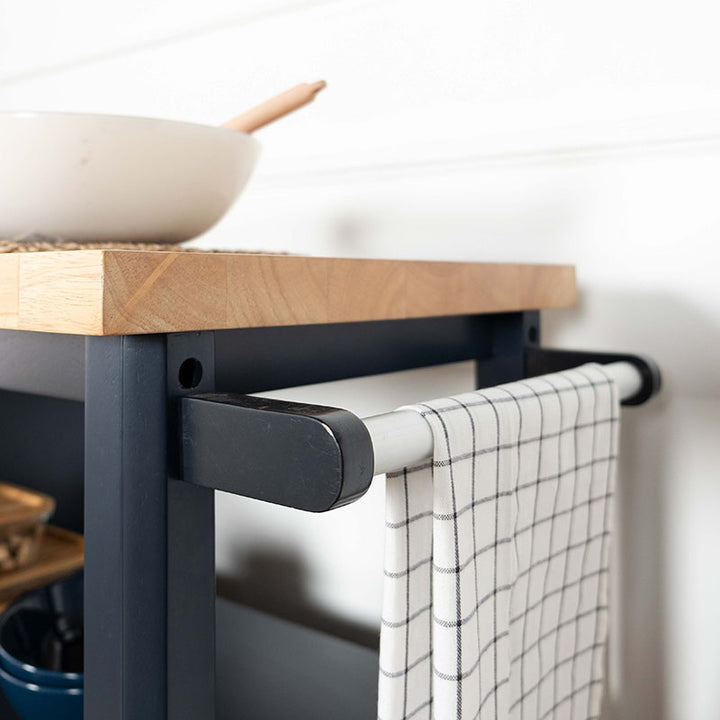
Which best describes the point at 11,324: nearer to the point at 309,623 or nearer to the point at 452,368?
the point at 452,368

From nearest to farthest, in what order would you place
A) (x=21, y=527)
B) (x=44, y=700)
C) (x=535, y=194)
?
(x=44, y=700), (x=535, y=194), (x=21, y=527)

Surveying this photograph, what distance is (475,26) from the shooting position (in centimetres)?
82

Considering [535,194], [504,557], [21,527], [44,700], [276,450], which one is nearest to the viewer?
[276,450]

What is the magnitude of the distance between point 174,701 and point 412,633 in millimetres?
129

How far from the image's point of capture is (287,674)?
810 mm

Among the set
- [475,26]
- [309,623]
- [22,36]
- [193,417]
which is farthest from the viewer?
[22,36]

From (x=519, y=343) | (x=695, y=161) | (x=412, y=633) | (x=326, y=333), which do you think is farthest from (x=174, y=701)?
(x=695, y=161)

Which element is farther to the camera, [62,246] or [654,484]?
[654,484]

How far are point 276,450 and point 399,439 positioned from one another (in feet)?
0.23

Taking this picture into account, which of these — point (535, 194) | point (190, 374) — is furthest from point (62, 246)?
point (535, 194)

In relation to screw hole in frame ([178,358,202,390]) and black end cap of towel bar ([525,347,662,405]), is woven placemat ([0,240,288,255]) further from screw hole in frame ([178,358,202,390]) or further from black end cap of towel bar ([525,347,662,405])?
black end cap of towel bar ([525,347,662,405])

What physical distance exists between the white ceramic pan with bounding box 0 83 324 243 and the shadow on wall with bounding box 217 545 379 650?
0.53 meters

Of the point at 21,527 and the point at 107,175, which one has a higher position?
the point at 107,175

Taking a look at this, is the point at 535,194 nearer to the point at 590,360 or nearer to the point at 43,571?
the point at 590,360
